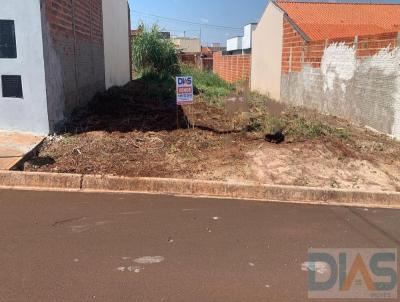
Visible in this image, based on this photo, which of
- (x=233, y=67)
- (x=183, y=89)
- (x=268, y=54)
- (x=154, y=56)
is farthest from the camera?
(x=233, y=67)

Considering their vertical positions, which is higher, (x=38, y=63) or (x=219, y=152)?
(x=38, y=63)

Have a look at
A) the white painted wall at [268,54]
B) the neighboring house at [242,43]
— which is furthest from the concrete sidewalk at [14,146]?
the neighboring house at [242,43]

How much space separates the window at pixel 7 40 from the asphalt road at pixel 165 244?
9.08 feet

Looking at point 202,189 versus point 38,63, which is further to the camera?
point 38,63

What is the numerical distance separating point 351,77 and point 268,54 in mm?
9178

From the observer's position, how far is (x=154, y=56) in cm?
2561

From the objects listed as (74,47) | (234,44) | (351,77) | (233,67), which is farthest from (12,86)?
(234,44)

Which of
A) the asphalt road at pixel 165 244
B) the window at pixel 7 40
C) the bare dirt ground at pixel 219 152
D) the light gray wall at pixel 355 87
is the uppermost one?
the window at pixel 7 40

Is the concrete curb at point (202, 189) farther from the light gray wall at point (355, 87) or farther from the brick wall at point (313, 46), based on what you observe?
the brick wall at point (313, 46)

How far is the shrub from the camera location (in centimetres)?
2556

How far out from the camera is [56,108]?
304 inches

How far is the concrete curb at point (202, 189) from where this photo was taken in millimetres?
5703

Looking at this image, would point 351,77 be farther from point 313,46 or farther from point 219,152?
point 219,152

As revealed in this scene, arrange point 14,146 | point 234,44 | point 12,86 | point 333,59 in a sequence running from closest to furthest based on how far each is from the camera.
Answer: point 14,146 < point 12,86 < point 333,59 < point 234,44
